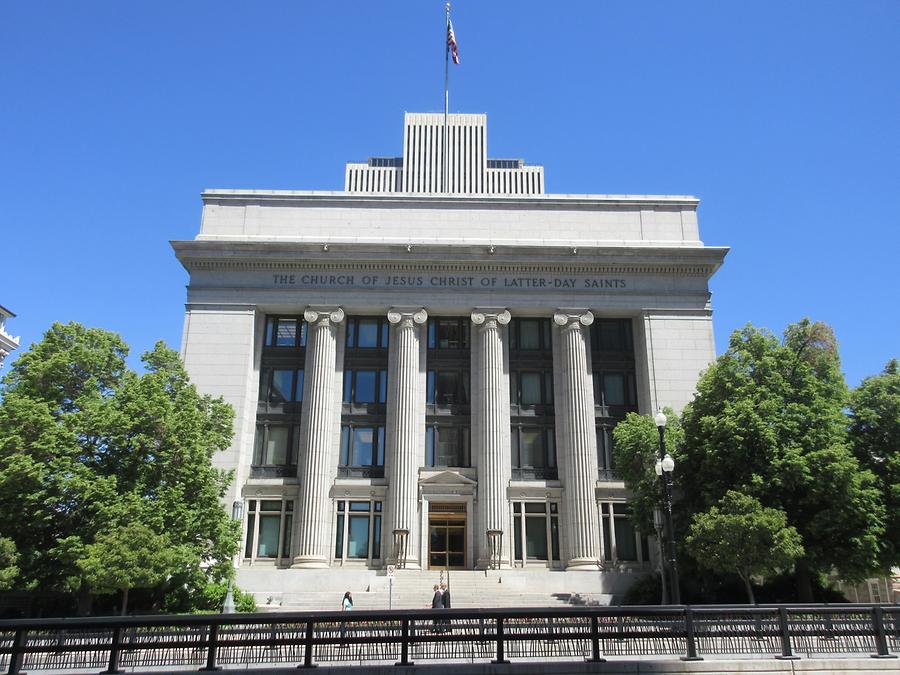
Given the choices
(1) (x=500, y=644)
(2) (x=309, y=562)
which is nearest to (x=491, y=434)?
(2) (x=309, y=562)

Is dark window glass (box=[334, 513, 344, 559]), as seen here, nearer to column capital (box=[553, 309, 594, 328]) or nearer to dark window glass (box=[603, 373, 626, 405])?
column capital (box=[553, 309, 594, 328])

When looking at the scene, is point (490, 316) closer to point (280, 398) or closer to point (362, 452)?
point (362, 452)

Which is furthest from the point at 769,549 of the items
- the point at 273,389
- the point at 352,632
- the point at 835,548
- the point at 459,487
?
the point at 273,389

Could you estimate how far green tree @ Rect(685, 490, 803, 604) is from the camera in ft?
90.6

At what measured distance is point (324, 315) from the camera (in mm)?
42500

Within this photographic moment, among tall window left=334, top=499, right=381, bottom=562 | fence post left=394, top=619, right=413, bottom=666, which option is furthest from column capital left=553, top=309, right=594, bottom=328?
fence post left=394, top=619, right=413, bottom=666

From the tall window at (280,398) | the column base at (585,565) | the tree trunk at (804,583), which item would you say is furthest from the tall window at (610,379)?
the tall window at (280,398)

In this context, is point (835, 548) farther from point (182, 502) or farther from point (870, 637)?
point (182, 502)

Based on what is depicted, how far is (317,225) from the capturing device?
4566 centimetres

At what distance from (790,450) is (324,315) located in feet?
82.3

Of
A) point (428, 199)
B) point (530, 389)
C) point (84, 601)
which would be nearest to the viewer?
point (84, 601)

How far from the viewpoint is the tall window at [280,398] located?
1628 inches

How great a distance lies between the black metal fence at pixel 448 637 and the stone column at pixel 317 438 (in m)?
24.6

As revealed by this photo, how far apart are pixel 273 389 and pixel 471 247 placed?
14.0 metres
